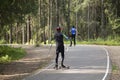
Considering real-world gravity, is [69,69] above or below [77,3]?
below

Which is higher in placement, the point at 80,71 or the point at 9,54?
the point at 80,71

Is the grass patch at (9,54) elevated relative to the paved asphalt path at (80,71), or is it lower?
lower

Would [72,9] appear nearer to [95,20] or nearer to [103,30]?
[95,20]

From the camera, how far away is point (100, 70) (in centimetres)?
2392

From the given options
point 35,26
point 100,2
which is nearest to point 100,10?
point 100,2

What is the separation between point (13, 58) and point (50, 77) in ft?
44.7

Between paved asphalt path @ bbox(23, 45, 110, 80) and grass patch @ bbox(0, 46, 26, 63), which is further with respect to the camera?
grass patch @ bbox(0, 46, 26, 63)

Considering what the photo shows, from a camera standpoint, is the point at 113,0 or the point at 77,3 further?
the point at 77,3

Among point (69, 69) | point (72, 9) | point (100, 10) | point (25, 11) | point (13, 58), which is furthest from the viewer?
point (72, 9)

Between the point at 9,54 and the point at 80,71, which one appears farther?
the point at 9,54

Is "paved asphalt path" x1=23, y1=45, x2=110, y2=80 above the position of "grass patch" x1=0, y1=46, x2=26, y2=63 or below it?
above

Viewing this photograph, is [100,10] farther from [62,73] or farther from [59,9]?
[62,73]

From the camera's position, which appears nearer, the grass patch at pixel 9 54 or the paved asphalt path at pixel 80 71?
the paved asphalt path at pixel 80 71

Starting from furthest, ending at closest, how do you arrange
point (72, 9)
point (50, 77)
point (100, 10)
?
point (72, 9), point (100, 10), point (50, 77)
